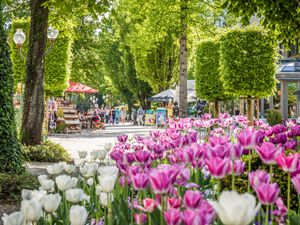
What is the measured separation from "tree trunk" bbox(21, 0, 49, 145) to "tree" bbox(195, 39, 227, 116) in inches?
437

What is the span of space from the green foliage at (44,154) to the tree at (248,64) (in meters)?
6.94

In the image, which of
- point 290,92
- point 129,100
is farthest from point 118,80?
point 290,92

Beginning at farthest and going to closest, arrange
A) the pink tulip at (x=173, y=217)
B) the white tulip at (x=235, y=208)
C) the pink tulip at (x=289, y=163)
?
the pink tulip at (x=289, y=163) < the pink tulip at (x=173, y=217) < the white tulip at (x=235, y=208)

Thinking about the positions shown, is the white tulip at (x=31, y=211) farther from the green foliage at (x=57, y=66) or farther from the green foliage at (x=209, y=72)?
the green foliage at (x=209, y=72)

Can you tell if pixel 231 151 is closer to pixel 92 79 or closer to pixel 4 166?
pixel 4 166

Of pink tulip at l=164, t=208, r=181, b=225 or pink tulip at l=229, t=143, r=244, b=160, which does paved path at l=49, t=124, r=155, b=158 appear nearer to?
pink tulip at l=229, t=143, r=244, b=160

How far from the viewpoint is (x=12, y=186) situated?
708 centimetres

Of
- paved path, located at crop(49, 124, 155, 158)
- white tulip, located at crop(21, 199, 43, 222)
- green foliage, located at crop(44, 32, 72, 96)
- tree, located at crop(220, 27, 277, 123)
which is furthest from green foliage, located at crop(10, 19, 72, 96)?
white tulip, located at crop(21, 199, 43, 222)

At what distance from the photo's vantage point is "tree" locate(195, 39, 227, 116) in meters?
22.3

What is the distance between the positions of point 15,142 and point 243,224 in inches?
264

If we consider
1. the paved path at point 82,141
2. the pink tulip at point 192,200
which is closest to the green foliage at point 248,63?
the paved path at point 82,141

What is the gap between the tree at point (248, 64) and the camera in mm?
16891

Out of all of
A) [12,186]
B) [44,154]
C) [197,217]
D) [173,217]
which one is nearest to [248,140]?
Answer: [173,217]

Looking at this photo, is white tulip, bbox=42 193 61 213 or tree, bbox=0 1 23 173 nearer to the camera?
white tulip, bbox=42 193 61 213
